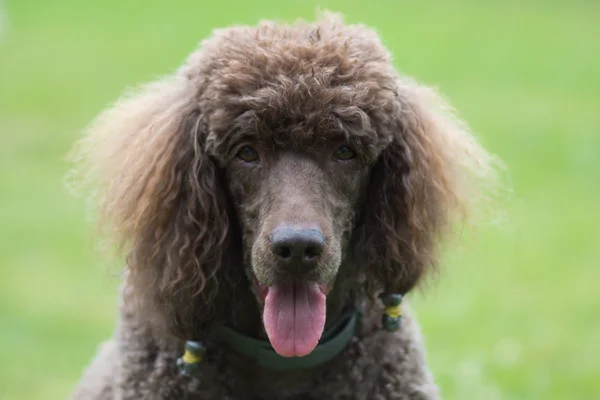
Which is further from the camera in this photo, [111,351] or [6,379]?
[6,379]

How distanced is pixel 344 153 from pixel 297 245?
0.41 metres

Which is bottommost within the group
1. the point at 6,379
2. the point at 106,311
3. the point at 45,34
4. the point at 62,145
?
the point at 6,379

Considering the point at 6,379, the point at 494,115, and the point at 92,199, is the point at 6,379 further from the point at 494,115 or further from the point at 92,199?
the point at 494,115

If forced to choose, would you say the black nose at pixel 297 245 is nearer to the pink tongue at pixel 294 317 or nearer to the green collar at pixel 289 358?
the pink tongue at pixel 294 317

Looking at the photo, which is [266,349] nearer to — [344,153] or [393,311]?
[393,311]

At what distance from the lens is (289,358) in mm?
3768

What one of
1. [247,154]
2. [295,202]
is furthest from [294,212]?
[247,154]

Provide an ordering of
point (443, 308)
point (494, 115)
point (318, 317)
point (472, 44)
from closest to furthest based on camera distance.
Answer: point (318, 317)
point (443, 308)
point (494, 115)
point (472, 44)

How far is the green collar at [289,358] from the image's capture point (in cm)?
378

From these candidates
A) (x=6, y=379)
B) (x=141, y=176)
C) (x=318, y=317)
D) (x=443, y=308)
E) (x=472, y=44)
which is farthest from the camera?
(x=472, y=44)

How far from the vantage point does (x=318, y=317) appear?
364cm

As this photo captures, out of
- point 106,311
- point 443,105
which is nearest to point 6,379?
point 106,311

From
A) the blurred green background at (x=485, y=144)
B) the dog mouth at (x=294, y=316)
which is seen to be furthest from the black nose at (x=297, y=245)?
the blurred green background at (x=485, y=144)

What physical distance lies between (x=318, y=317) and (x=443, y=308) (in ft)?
11.9
